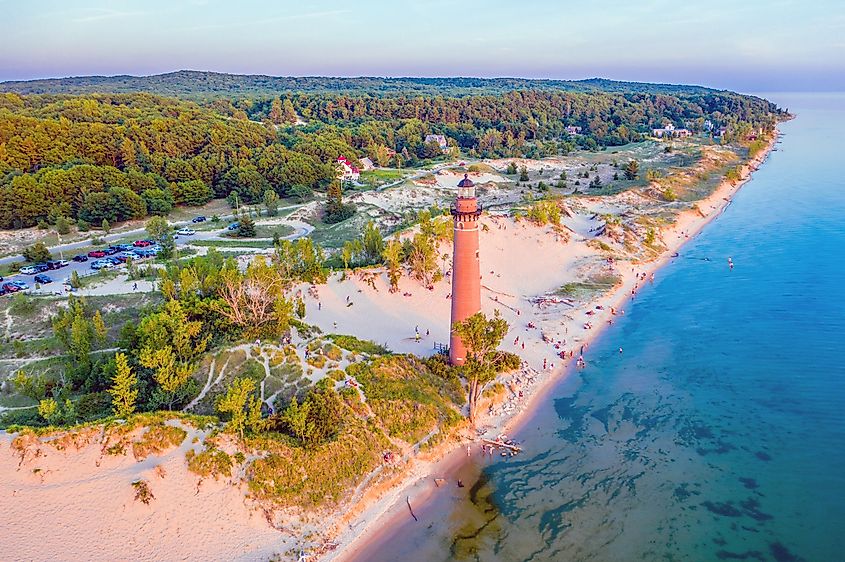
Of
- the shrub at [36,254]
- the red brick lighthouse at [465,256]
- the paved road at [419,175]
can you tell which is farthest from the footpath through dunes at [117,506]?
the paved road at [419,175]

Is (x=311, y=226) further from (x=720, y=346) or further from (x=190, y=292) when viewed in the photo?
(x=720, y=346)

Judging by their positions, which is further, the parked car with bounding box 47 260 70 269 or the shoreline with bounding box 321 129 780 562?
the parked car with bounding box 47 260 70 269

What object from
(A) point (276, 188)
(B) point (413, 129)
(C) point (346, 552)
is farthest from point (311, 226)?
(B) point (413, 129)

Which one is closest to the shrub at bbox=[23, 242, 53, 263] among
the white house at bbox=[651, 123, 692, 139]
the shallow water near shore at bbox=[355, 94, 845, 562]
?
the shallow water near shore at bbox=[355, 94, 845, 562]

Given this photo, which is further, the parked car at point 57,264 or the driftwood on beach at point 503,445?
the parked car at point 57,264

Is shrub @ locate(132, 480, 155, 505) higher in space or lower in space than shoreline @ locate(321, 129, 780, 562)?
higher

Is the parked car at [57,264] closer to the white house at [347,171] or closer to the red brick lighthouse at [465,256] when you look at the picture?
the red brick lighthouse at [465,256]

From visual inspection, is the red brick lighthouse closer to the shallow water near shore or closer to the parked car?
the shallow water near shore
